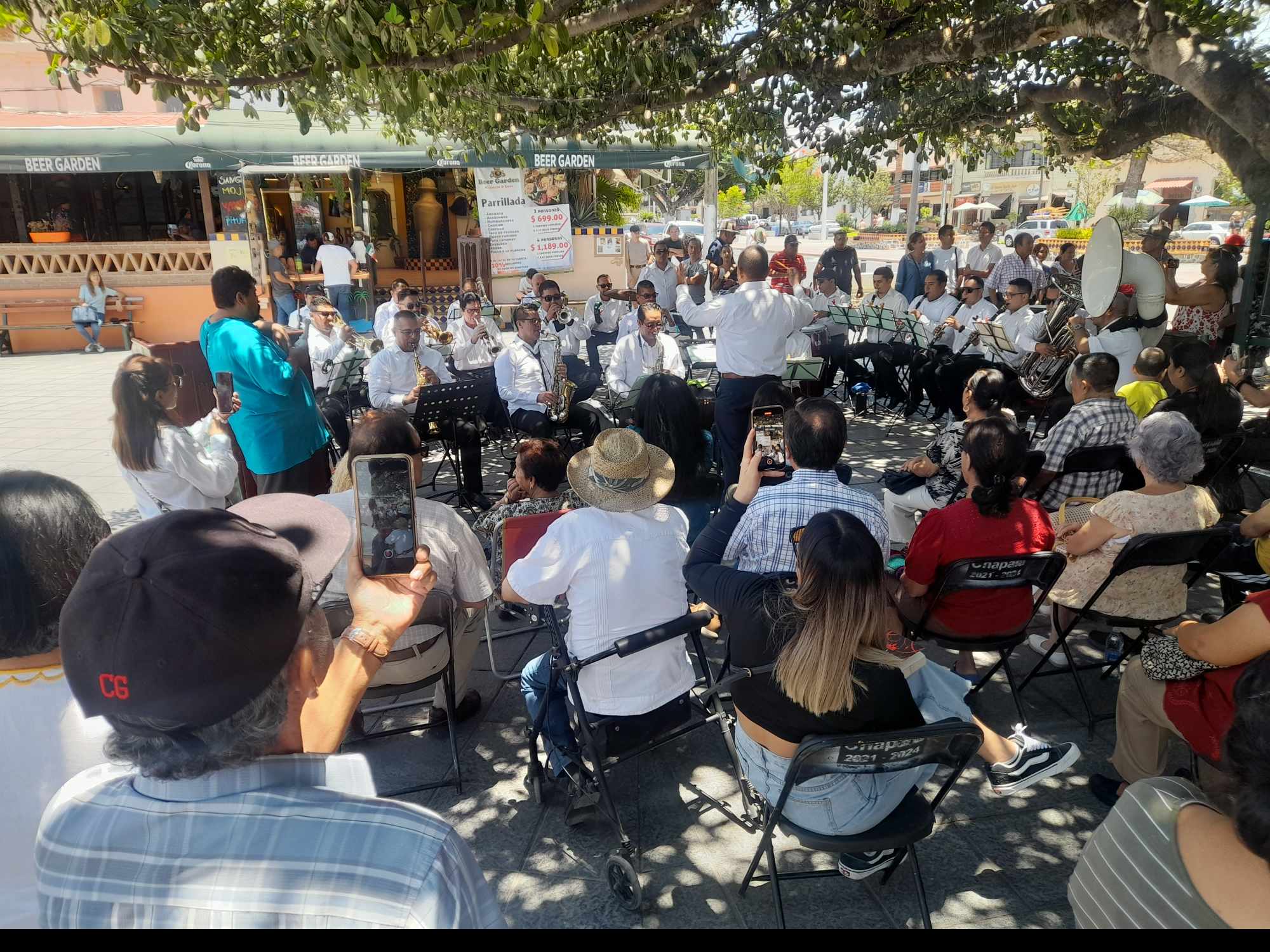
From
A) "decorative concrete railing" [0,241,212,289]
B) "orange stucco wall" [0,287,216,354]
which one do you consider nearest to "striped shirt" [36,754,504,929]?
"orange stucco wall" [0,287,216,354]

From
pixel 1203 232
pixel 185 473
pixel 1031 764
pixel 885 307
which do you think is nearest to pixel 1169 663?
A: pixel 1031 764

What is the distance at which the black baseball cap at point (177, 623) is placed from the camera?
3.47 ft

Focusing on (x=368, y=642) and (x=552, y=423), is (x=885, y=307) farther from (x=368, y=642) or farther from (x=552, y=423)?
(x=368, y=642)

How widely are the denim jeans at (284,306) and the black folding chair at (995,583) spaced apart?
38.5 ft

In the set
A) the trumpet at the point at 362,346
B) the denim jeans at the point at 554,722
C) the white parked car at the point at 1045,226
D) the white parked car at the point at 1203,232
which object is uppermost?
the white parked car at the point at 1045,226

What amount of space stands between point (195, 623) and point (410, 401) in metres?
5.91

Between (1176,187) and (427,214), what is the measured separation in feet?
174

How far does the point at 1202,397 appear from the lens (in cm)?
484

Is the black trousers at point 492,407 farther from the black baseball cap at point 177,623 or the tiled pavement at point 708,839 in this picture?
the black baseball cap at point 177,623

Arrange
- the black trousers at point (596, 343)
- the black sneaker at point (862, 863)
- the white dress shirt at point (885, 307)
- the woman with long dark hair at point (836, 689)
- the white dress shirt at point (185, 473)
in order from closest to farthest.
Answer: the woman with long dark hair at point (836, 689) < the black sneaker at point (862, 863) < the white dress shirt at point (185, 473) < the black trousers at point (596, 343) < the white dress shirt at point (885, 307)

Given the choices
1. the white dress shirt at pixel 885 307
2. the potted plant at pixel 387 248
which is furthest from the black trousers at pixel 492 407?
the potted plant at pixel 387 248

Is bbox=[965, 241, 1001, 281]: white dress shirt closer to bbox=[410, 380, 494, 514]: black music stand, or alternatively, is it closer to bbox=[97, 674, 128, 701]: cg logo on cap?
bbox=[410, 380, 494, 514]: black music stand

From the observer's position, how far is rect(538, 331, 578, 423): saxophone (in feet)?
22.6

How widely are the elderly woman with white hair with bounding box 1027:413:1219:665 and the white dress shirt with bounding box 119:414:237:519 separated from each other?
4159 mm
